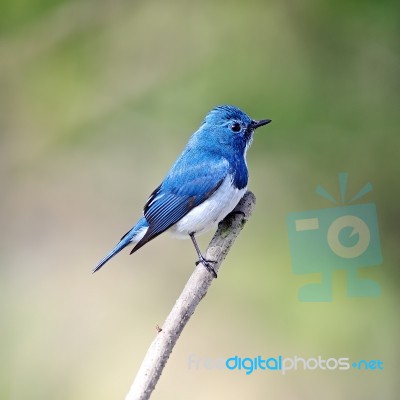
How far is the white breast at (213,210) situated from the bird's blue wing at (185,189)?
0.5 inches

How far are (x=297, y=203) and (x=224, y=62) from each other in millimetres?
518

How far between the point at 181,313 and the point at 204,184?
0.46 meters

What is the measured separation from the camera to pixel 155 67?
6.65ft

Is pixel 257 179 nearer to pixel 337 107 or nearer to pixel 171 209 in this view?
pixel 337 107

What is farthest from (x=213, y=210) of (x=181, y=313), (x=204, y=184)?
(x=181, y=313)

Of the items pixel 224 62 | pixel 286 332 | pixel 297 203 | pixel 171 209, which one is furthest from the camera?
pixel 224 62

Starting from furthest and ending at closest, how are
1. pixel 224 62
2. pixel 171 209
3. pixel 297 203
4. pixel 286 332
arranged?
pixel 224 62 → pixel 297 203 → pixel 286 332 → pixel 171 209

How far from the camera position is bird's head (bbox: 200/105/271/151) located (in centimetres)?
145

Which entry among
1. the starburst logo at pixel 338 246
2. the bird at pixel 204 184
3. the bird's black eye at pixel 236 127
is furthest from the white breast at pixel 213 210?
the starburst logo at pixel 338 246

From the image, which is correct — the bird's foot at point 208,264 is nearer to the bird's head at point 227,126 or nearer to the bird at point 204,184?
the bird at point 204,184

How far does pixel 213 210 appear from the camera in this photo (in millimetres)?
1368

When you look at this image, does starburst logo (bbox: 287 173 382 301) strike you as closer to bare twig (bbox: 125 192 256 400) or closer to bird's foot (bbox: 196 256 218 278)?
bare twig (bbox: 125 192 256 400)

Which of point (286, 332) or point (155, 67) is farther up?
point (155, 67)

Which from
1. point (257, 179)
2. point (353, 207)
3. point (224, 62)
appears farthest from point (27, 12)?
point (353, 207)
